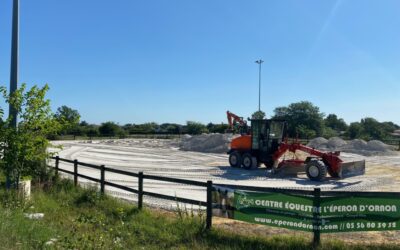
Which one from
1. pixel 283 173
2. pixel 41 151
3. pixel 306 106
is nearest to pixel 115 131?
pixel 306 106

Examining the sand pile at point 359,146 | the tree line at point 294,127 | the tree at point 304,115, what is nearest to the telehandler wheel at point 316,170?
the sand pile at point 359,146

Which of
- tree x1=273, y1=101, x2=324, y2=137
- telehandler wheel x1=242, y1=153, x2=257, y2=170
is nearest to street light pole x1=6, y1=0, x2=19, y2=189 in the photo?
telehandler wheel x1=242, y1=153, x2=257, y2=170

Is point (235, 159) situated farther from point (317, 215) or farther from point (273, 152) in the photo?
point (317, 215)

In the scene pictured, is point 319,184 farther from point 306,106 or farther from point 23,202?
point 306,106

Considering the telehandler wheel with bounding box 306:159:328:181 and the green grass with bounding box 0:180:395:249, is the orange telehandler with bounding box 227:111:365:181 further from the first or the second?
the green grass with bounding box 0:180:395:249

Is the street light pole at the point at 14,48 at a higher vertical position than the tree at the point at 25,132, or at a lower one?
higher

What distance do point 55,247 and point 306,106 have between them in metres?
109

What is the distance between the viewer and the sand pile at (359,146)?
42.8m

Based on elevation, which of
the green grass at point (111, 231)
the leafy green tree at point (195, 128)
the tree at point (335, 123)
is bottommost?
the green grass at point (111, 231)

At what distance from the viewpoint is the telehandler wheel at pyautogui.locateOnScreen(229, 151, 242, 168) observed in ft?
86.3

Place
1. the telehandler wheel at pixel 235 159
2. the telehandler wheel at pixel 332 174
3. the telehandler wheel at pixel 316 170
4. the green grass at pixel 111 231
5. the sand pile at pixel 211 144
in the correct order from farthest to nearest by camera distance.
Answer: the sand pile at pixel 211 144 < the telehandler wheel at pixel 235 159 < the telehandler wheel at pixel 332 174 < the telehandler wheel at pixel 316 170 < the green grass at pixel 111 231

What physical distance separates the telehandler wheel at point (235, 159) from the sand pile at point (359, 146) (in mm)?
19977

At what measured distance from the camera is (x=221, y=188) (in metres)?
9.24

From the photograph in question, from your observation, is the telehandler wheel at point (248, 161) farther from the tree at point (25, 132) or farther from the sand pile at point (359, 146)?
the sand pile at point (359, 146)
